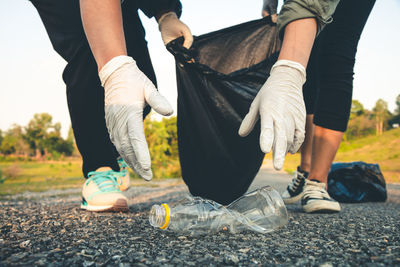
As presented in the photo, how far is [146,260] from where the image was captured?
67cm

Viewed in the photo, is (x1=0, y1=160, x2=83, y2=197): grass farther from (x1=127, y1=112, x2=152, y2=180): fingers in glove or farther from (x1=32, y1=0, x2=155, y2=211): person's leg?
(x1=127, y1=112, x2=152, y2=180): fingers in glove

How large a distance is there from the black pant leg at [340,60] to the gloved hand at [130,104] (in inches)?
46.1

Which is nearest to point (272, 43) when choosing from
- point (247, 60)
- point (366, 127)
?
point (247, 60)

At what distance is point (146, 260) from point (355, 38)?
181cm

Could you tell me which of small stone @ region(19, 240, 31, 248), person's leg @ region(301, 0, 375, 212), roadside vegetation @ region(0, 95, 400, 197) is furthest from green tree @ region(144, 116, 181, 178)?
small stone @ region(19, 240, 31, 248)

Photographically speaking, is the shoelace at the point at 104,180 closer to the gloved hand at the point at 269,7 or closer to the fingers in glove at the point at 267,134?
the fingers in glove at the point at 267,134

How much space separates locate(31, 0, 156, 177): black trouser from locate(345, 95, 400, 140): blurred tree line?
22912 mm

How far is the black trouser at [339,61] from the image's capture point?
1632 millimetres

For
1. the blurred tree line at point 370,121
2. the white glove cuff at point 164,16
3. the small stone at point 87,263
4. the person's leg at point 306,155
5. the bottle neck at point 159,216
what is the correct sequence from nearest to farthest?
the small stone at point 87,263 < the bottle neck at point 159,216 < the white glove cuff at point 164,16 < the person's leg at point 306,155 < the blurred tree line at point 370,121

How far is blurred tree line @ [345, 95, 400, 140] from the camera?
2291 cm

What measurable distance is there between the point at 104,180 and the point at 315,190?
51.8 inches

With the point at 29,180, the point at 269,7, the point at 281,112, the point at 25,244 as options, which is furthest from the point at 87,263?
the point at 29,180

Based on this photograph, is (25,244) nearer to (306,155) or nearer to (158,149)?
(306,155)

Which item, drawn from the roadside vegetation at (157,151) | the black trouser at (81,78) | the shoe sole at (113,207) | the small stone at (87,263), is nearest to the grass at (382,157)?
the roadside vegetation at (157,151)
